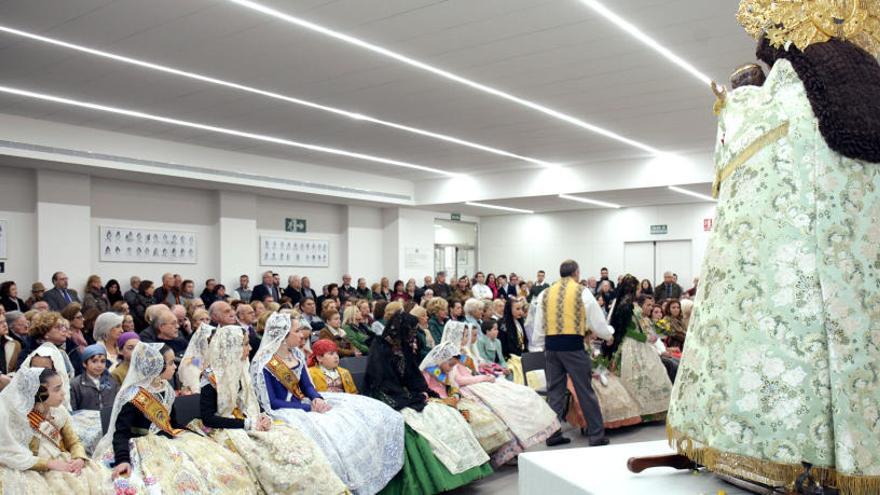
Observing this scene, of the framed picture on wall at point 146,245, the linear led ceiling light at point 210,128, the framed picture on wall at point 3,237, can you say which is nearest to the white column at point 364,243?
the linear led ceiling light at point 210,128

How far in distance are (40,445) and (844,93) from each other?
11.2 feet

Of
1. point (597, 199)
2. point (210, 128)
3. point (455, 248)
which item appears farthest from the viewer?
point (455, 248)

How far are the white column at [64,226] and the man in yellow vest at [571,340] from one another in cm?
770

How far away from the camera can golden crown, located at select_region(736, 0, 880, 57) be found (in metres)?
1.83

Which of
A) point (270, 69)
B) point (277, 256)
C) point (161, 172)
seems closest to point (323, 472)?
point (270, 69)

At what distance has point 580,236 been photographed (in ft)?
60.5

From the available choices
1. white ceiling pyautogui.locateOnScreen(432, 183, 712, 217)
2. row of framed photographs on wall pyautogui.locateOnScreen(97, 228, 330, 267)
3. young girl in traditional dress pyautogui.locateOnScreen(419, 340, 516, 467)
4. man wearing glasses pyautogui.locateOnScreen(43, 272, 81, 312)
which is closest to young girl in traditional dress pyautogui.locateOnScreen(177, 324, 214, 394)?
young girl in traditional dress pyautogui.locateOnScreen(419, 340, 516, 467)

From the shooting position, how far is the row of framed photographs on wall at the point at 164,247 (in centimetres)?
1138

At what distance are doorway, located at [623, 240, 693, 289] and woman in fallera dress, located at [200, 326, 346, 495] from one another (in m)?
14.5

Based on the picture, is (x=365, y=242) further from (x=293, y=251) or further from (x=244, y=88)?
(x=244, y=88)

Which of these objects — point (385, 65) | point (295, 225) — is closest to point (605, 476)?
point (385, 65)

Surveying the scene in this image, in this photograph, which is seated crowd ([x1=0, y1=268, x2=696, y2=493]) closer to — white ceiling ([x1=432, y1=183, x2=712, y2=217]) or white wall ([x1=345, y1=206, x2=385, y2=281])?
white ceiling ([x1=432, y1=183, x2=712, y2=217])

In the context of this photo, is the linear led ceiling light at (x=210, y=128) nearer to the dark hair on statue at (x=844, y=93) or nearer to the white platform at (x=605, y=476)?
the white platform at (x=605, y=476)

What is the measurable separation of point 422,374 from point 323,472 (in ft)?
5.00
